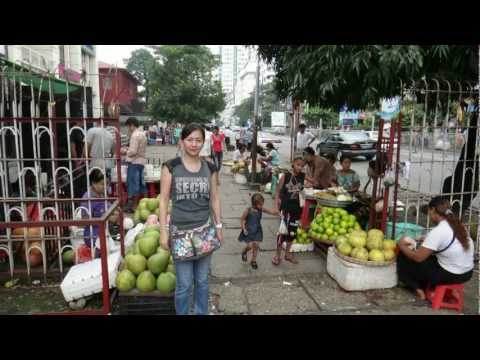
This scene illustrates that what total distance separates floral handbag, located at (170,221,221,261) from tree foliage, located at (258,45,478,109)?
7.16ft

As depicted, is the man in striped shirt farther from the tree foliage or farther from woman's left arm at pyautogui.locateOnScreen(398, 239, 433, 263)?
woman's left arm at pyautogui.locateOnScreen(398, 239, 433, 263)

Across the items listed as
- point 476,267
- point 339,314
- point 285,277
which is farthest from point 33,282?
point 476,267

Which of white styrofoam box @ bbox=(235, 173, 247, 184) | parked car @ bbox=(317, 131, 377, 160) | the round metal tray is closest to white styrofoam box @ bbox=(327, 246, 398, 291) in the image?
the round metal tray

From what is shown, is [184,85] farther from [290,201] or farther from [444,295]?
[444,295]

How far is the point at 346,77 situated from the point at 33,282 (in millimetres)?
4348

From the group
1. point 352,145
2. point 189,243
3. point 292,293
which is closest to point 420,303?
point 292,293

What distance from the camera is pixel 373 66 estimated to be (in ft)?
12.8

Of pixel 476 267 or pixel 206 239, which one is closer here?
pixel 206 239

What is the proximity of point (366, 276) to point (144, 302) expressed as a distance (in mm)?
2458

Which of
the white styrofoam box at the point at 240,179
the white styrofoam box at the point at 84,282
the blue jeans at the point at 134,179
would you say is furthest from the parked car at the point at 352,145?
the white styrofoam box at the point at 84,282

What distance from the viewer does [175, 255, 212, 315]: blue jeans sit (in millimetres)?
3023
